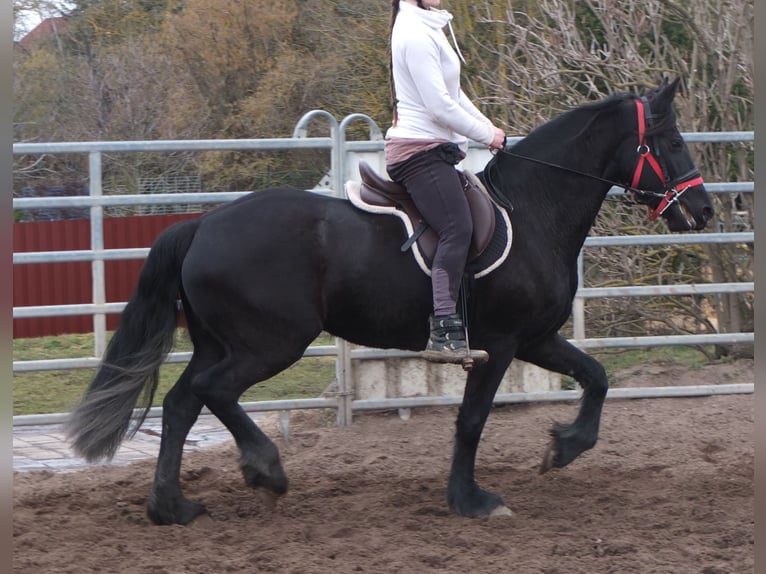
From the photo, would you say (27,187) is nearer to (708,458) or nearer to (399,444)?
(399,444)

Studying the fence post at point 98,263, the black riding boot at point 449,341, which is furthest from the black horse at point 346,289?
the fence post at point 98,263

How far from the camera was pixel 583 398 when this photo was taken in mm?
5273

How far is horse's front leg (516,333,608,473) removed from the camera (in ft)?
16.8

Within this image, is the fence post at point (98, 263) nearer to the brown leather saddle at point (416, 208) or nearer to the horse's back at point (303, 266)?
the horse's back at point (303, 266)

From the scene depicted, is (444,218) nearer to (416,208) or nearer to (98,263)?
(416,208)

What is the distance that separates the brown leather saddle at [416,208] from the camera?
4.81 meters

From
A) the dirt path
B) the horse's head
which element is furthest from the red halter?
the dirt path

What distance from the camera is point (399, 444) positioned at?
21.2ft

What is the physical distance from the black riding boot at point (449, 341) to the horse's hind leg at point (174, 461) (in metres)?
1.28

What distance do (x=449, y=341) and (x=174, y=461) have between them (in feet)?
5.06

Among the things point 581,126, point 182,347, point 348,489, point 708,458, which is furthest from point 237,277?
point 182,347

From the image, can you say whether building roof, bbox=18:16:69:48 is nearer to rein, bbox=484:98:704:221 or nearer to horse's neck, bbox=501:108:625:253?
horse's neck, bbox=501:108:625:253

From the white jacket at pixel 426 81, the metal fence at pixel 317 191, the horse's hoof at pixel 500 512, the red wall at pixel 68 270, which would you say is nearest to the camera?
the white jacket at pixel 426 81

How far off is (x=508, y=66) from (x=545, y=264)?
6.01 metres
